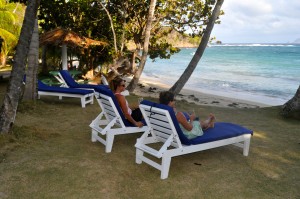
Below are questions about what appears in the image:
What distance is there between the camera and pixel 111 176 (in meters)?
4.52

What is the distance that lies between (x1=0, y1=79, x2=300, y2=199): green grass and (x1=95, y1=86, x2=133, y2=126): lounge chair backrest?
626 mm

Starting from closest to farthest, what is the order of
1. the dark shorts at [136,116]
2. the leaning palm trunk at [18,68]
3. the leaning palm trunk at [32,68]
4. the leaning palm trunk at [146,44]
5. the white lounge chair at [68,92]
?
the leaning palm trunk at [18,68] < the dark shorts at [136,116] < the leaning palm trunk at [32,68] < the white lounge chair at [68,92] < the leaning palm trunk at [146,44]

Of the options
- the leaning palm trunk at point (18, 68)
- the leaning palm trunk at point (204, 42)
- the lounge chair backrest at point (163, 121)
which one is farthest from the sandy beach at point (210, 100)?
the leaning palm trunk at point (18, 68)

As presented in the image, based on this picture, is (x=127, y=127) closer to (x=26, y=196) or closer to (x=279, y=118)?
(x=26, y=196)

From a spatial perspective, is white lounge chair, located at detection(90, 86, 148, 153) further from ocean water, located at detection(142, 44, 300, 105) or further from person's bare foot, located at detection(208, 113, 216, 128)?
ocean water, located at detection(142, 44, 300, 105)

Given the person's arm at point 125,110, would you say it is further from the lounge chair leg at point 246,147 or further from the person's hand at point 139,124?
the lounge chair leg at point 246,147

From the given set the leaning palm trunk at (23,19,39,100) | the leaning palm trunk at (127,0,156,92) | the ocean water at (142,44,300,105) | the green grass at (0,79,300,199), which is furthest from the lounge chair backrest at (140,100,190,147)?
the ocean water at (142,44,300,105)

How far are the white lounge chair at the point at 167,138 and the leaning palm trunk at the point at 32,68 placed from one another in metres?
4.99

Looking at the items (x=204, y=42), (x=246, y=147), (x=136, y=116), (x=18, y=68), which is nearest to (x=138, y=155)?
(x=136, y=116)

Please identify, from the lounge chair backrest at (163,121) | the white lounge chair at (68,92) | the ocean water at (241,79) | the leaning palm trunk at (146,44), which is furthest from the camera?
the ocean water at (241,79)

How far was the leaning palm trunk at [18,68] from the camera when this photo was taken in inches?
214

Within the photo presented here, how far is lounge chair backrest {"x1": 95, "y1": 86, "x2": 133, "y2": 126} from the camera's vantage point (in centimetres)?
548

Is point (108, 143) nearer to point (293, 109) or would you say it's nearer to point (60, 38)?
point (293, 109)

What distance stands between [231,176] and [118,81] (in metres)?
2.62
